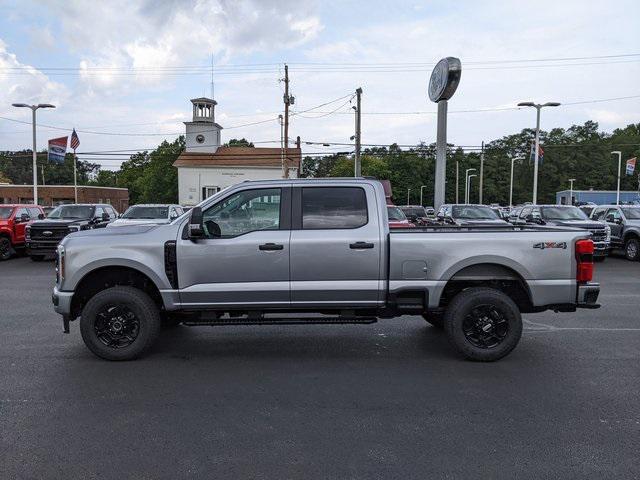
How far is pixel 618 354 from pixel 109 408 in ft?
18.4

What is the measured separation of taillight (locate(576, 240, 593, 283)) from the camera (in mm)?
5766

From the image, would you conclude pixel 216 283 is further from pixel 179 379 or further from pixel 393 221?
pixel 393 221

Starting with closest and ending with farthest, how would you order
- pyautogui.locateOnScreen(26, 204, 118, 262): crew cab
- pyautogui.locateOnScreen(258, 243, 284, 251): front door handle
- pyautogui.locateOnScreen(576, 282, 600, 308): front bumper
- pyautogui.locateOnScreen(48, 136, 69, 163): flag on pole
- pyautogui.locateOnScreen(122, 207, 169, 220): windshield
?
pyautogui.locateOnScreen(258, 243, 284, 251): front door handle, pyautogui.locateOnScreen(576, 282, 600, 308): front bumper, pyautogui.locateOnScreen(26, 204, 118, 262): crew cab, pyautogui.locateOnScreen(122, 207, 169, 220): windshield, pyautogui.locateOnScreen(48, 136, 69, 163): flag on pole

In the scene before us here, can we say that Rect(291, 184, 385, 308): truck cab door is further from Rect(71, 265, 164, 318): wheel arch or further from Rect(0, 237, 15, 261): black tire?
Result: Rect(0, 237, 15, 261): black tire

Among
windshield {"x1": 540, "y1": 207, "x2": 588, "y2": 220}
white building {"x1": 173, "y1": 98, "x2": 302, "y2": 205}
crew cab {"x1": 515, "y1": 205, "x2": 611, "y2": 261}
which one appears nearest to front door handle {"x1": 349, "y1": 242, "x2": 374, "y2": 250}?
crew cab {"x1": 515, "y1": 205, "x2": 611, "y2": 261}

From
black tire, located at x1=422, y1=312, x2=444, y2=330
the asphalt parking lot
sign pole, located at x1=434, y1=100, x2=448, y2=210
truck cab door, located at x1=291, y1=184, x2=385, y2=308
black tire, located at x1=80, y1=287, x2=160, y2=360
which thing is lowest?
the asphalt parking lot

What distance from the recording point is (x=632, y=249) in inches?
693

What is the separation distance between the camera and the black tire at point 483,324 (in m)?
5.80

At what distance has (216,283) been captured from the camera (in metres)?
5.76

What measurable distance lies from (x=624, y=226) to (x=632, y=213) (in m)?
0.79

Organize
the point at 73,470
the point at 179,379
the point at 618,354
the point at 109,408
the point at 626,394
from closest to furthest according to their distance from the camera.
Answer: the point at 73,470, the point at 109,408, the point at 626,394, the point at 179,379, the point at 618,354

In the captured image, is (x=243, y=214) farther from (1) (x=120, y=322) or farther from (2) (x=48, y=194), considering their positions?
(2) (x=48, y=194)

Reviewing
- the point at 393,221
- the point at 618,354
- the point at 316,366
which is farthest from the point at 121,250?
the point at 393,221

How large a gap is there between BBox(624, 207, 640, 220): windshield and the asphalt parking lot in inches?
510
